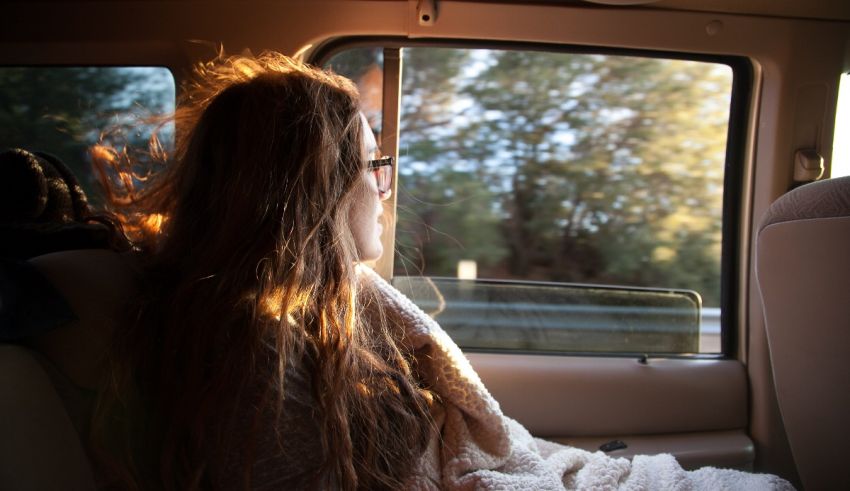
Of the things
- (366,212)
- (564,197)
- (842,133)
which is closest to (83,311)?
(366,212)

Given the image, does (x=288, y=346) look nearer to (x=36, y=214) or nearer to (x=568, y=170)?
(x=36, y=214)

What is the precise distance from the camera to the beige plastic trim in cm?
236

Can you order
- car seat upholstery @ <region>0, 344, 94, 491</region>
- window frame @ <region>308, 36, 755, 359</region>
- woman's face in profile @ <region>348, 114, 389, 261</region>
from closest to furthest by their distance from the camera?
car seat upholstery @ <region>0, 344, 94, 491</region> → woman's face in profile @ <region>348, 114, 389, 261</region> → window frame @ <region>308, 36, 755, 359</region>

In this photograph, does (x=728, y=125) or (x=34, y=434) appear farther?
(x=728, y=125)

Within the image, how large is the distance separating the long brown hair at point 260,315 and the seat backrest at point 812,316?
82cm

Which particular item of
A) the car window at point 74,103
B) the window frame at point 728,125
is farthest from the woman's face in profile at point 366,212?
the car window at point 74,103

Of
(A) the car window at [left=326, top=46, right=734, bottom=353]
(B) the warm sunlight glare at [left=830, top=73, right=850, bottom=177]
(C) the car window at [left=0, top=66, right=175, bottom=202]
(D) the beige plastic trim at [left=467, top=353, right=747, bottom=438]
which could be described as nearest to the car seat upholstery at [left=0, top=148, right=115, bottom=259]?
(C) the car window at [left=0, top=66, right=175, bottom=202]

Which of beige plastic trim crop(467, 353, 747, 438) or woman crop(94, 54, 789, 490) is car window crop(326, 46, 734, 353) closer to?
beige plastic trim crop(467, 353, 747, 438)

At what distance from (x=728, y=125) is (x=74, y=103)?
2.16 m

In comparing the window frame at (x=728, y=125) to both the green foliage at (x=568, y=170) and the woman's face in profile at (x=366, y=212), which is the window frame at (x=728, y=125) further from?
the woman's face in profile at (x=366, y=212)

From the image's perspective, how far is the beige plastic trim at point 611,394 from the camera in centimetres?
236

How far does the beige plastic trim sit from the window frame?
0.09m

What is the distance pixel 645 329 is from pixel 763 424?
0.49 m

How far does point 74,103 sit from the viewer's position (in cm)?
219
